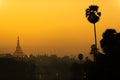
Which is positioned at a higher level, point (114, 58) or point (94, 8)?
point (94, 8)

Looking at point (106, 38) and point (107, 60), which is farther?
point (106, 38)

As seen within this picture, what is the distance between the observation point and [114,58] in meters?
88.8

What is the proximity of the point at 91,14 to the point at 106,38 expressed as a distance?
1116cm

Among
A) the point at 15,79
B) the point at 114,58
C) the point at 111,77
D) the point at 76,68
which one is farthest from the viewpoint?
the point at 15,79

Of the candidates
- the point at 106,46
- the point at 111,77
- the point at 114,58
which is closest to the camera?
the point at 111,77

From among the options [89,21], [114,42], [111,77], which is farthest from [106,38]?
[111,77]

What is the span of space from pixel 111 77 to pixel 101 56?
11.2 m

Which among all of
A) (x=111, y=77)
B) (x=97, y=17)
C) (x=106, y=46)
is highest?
(x=97, y=17)

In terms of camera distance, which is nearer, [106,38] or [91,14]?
[106,38]

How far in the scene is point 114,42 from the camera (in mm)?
97000

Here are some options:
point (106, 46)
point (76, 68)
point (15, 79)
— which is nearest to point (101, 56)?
point (106, 46)

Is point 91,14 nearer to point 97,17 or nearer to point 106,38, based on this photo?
point 97,17

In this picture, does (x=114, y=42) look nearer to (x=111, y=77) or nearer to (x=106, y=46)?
(x=106, y=46)

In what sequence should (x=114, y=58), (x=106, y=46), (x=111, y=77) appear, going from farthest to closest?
1. (x=106, y=46)
2. (x=114, y=58)
3. (x=111, y=77)
